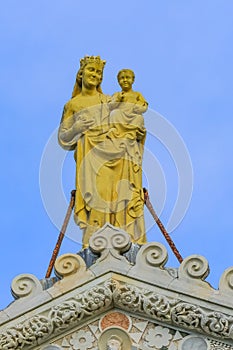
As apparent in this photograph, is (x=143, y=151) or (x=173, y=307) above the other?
(x=143, y=151)

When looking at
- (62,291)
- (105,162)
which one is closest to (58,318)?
(62,291)

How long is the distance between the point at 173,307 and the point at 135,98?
18.3 ft

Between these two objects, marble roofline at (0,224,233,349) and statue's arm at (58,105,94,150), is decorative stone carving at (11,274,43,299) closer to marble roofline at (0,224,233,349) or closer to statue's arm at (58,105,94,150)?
marble roofline at (0,224,233,349)

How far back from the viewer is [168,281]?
2780 cm

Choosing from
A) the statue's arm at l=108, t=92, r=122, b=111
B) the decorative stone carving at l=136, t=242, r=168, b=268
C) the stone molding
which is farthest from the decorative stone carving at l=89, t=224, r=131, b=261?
the statue's arm at l=108, t=92, r=122, b=111

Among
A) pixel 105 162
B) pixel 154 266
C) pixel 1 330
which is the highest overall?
pixel 105 162

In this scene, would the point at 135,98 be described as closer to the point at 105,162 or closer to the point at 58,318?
the point at 105,162

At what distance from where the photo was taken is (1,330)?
1085 inches

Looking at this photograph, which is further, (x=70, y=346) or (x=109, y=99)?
Result: (x=109, y=99)

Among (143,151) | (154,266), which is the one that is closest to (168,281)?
(154,266)

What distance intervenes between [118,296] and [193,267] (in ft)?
3.48

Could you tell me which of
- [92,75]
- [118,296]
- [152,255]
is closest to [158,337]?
[118,296]

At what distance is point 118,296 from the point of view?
27.8 m

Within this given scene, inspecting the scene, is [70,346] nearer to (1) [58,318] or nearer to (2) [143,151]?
(1) [58,318]
